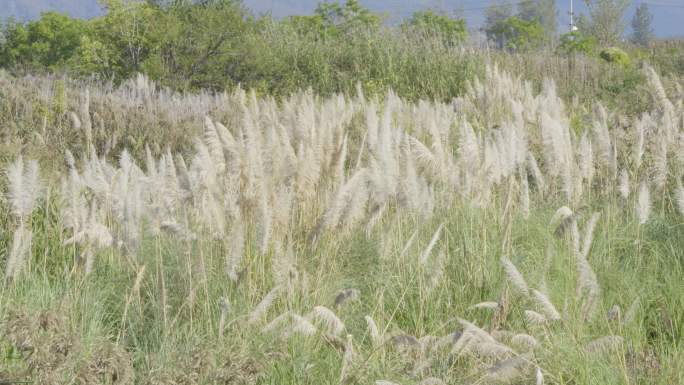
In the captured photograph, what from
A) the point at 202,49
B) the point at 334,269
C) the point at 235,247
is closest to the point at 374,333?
the point at 235,247

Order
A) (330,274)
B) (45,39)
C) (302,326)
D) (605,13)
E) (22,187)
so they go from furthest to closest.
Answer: (605,13) → (45,39) → (330,274) → (22,187) → (302,326)

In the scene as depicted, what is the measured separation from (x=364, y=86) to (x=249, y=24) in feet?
5.95

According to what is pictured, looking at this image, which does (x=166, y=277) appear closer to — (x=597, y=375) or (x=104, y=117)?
(x=597, y=375)

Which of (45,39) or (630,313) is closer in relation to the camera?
(630,313)

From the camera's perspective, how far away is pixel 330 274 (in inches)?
147

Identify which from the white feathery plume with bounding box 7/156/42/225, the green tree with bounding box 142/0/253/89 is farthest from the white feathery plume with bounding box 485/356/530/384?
the green tree with bounding box 142/0/253/89

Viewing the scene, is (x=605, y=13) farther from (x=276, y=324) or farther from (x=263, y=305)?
(x=263, y=305)

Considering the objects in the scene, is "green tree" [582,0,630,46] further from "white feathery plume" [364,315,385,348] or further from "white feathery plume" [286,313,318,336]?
"white feathery plume" [286,313,318,336]

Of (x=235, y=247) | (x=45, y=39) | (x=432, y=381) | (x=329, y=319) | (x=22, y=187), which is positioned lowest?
(x=45, y=39)

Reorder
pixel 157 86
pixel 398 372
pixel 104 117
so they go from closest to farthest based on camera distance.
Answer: pixel 398 372, pixel 104 117, pixel 157 86

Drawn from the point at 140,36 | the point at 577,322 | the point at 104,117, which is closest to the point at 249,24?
the point at 140,36

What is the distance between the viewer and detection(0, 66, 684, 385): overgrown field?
2875 mm

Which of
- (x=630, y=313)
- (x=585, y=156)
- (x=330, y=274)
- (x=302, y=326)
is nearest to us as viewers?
(x=302, y=326)

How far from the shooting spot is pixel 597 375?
2.91 m
